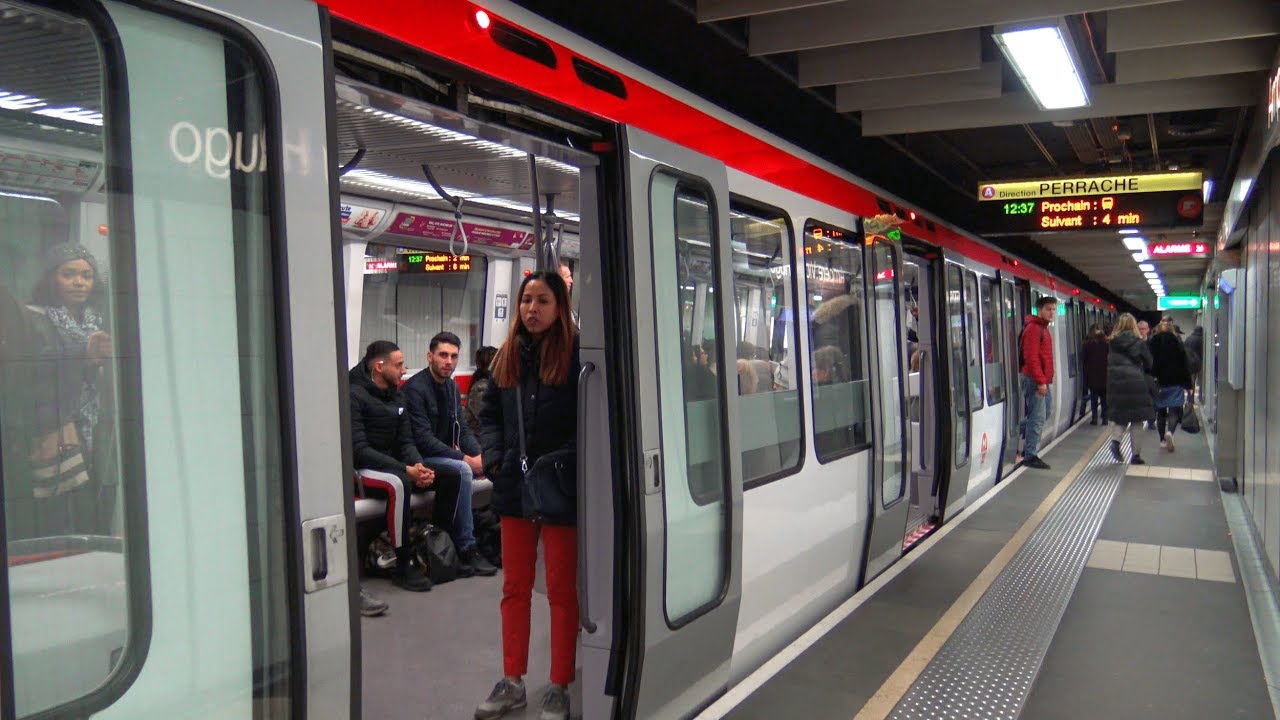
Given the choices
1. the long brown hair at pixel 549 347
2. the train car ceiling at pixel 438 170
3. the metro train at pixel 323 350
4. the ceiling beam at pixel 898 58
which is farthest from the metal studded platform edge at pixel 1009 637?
the ceiling beam at pixel 898 58

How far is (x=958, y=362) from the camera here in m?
7.86

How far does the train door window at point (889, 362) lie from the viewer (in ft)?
18.3

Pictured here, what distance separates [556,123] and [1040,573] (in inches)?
175

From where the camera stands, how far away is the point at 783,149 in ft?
14.9

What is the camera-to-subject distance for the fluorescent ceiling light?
4.44m

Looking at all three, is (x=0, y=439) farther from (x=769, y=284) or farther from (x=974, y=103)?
(x=974, y=103)

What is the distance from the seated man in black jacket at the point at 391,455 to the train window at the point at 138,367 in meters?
3.56

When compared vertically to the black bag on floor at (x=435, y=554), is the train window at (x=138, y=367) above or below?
above

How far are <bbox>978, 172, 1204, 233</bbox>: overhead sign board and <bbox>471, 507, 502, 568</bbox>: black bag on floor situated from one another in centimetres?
547

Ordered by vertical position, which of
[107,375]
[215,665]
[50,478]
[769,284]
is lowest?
[215,665]

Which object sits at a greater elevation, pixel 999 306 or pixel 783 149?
pixel 783 149

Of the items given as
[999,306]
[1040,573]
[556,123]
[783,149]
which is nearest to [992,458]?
[999,306]

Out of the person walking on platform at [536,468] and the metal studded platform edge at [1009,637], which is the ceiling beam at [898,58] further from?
the metal studded platform edge at [1009,637]

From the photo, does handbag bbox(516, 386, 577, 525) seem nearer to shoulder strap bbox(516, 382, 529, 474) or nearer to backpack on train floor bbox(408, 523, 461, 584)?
shoulder strap bbox(516, 382, 529, 474)
